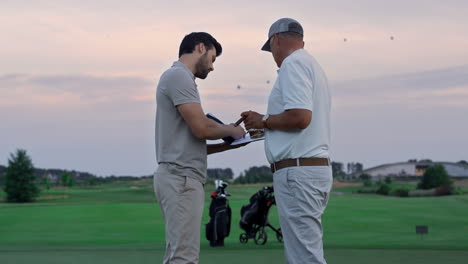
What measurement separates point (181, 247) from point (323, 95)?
138cm

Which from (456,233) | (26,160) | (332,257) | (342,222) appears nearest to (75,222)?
(342,222)

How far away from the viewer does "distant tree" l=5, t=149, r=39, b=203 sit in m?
46.3

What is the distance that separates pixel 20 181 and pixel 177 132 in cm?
4317

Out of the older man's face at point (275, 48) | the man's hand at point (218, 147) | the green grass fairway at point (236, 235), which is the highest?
the older man's face at point (275, 48)

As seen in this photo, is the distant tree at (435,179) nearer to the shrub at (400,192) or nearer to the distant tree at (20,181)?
the shrub at (400,192)

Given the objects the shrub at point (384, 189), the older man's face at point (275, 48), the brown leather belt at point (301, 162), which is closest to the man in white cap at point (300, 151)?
the brown leather belt at point (301, 162)

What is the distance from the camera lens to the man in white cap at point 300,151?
4965 mm

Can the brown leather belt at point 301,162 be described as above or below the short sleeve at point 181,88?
below

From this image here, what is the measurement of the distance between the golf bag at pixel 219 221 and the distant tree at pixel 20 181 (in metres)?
33.6

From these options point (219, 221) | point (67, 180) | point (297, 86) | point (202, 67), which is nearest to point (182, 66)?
point (202, 67)

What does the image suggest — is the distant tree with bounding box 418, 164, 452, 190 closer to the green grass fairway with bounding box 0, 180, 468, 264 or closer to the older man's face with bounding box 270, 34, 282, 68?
the green grass fairway with bounding box 0, 180, 468, 264

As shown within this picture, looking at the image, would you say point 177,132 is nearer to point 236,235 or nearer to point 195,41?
point 195,41

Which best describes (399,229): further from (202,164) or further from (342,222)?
(202,164)

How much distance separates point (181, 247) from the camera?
5.14 meters
